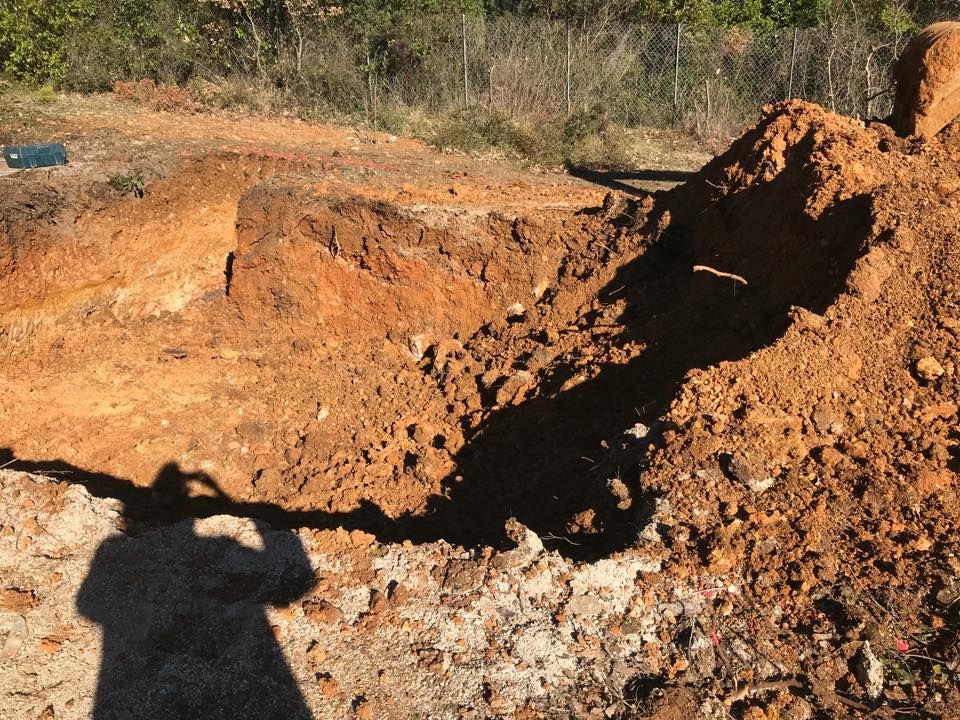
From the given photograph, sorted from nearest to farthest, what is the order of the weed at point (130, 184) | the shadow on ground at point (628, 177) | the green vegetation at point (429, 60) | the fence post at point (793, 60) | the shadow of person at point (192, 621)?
the shadow of person at point (192, 621) < the weed at point (130, 184) < the shadow on ground at point (628, 177) < the green vegetation at point (429, 60) < the fence post at point (793, 60)

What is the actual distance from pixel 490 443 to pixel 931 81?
4319 millimetres

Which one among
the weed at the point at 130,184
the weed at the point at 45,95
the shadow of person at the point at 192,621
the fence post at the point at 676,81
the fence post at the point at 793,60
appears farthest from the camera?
the fence post at the point at 676,81

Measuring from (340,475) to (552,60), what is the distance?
10.6 meters

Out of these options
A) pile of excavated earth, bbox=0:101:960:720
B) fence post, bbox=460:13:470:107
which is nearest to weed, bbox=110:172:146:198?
pile of excavated earth, bbox=0:101:960:720

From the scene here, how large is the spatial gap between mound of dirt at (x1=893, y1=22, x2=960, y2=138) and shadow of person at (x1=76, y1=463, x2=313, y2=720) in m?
5.51

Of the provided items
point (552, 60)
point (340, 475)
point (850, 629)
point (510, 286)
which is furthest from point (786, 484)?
point (552, 60)

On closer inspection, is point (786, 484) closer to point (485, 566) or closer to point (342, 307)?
point (485, 566)

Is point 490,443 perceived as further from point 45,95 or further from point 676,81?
point 676,81

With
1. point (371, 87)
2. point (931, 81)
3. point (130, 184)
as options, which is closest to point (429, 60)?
point (371, 87)

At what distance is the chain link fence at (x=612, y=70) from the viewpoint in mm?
12742

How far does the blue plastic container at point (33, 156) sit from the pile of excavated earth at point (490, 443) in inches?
28.4

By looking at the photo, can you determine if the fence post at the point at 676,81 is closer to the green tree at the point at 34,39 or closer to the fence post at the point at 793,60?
the fence post at the point at 793,60

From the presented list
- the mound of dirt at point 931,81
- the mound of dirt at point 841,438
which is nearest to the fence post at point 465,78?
the mound of dirt at point 931,81

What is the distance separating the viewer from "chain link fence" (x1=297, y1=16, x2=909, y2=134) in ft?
41.8
